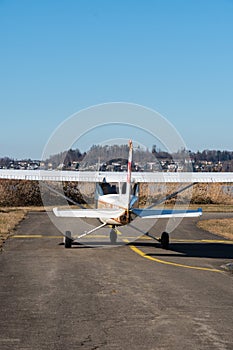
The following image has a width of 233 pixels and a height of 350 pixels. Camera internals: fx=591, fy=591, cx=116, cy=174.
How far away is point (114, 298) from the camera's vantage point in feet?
32.7

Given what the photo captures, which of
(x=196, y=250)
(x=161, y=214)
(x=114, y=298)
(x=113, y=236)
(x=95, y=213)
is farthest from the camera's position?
(x=113, y=236)

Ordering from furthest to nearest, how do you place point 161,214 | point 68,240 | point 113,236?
point 113,236 → point 161,214 → point 68,240

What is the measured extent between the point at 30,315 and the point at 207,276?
537 centimetres

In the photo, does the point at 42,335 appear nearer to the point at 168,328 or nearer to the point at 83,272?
the point at 168,328

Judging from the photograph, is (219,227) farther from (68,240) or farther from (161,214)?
(68,240)

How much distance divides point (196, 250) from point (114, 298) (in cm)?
905

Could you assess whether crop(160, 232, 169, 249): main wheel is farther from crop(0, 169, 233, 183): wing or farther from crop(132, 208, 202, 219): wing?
crop(0, 169, 233, 183): wing

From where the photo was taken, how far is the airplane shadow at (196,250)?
17.2m

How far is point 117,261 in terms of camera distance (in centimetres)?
1516

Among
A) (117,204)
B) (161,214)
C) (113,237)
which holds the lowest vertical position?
(113,237)

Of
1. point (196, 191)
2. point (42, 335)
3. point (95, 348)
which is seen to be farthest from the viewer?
point (196, 191)

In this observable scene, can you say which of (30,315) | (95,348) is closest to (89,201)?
(30,315)

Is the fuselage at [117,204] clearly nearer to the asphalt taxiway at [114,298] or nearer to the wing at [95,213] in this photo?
the wing at [95,213]

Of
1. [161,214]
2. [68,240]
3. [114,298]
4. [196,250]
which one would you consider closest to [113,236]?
[161,214]
